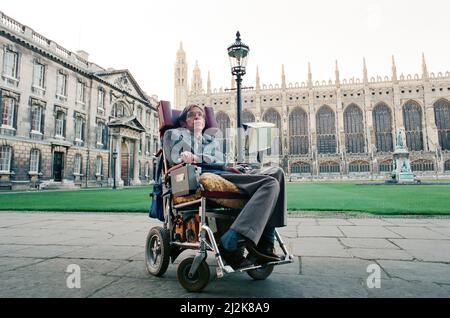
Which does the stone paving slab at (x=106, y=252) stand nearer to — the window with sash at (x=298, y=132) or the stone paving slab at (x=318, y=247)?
the stone paving slab at (x=318, y=247)

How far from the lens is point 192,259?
2293 millimetres

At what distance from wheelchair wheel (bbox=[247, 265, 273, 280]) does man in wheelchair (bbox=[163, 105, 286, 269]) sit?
0.68ft

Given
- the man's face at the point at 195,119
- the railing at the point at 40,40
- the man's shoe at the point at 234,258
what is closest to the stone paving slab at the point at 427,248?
the man's shoe at the point at 234,258

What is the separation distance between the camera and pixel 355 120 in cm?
5575

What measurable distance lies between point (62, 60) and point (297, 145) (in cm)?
4374

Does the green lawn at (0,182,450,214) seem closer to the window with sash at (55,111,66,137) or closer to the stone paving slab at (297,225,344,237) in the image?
the stone paving slab at (297,225,344,237)

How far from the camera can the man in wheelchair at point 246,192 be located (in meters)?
2.24

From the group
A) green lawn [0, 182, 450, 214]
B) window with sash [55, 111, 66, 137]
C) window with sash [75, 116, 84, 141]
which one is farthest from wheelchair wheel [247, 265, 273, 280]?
window with sash [75, 116, 84, 141]

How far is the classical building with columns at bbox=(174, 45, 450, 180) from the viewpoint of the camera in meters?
50.3

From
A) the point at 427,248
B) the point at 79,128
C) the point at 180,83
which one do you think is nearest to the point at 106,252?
the point at 427,248

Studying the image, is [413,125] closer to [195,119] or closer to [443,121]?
[443,121]

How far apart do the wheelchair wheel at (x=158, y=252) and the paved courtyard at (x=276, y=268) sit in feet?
0.29

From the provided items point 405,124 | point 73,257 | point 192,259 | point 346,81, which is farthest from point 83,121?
point 405,124

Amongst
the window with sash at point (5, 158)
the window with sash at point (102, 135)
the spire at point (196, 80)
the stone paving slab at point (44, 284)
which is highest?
the spire at point (196, 80)
